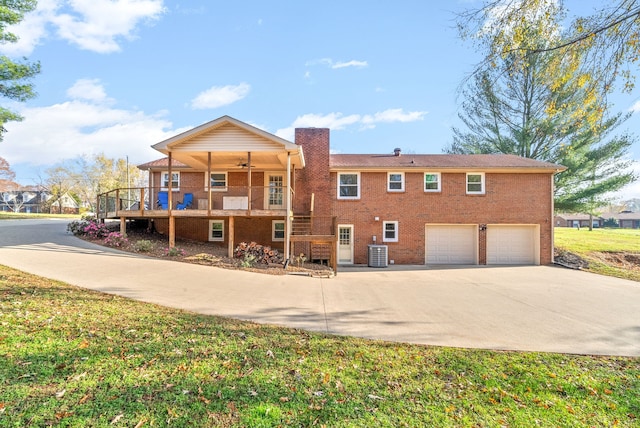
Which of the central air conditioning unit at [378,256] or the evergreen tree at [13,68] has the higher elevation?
the evergreen tree at [13,68]

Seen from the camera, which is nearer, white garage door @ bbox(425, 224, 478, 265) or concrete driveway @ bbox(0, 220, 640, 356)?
concrete driveway @ bbox(0, 220, 640, 356)

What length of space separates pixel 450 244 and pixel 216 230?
1188 cm

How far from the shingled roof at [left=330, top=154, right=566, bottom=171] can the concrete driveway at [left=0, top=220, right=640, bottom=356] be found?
5.62m

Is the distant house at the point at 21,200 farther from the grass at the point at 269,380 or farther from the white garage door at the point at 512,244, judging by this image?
the white garage door at the point at 512,244

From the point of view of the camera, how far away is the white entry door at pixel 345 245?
15203 millimetres

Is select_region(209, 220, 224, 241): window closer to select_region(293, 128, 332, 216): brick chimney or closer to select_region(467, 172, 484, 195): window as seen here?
select_region(293, 128, 332, 216): brick chimney

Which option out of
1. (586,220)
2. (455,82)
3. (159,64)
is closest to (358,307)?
(455,82)

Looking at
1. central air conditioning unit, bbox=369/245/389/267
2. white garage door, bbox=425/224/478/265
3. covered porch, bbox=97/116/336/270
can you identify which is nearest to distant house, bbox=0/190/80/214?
covered porch, bbox=97/116/336/270

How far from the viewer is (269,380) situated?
10.8 feet

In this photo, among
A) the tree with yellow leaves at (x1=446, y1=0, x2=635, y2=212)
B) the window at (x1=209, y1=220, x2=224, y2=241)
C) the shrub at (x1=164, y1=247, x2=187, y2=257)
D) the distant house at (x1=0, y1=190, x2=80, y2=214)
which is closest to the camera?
the shrub at (x1=164, y1=247, x2=187, y2=257)

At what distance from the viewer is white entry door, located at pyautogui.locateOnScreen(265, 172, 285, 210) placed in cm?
1540

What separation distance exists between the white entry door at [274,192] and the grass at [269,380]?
10.8 meters

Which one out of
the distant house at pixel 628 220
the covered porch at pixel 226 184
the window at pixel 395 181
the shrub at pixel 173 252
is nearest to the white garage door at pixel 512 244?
the window at pixel 395 181

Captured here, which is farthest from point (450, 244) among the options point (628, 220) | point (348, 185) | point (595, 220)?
point (628, 220)
